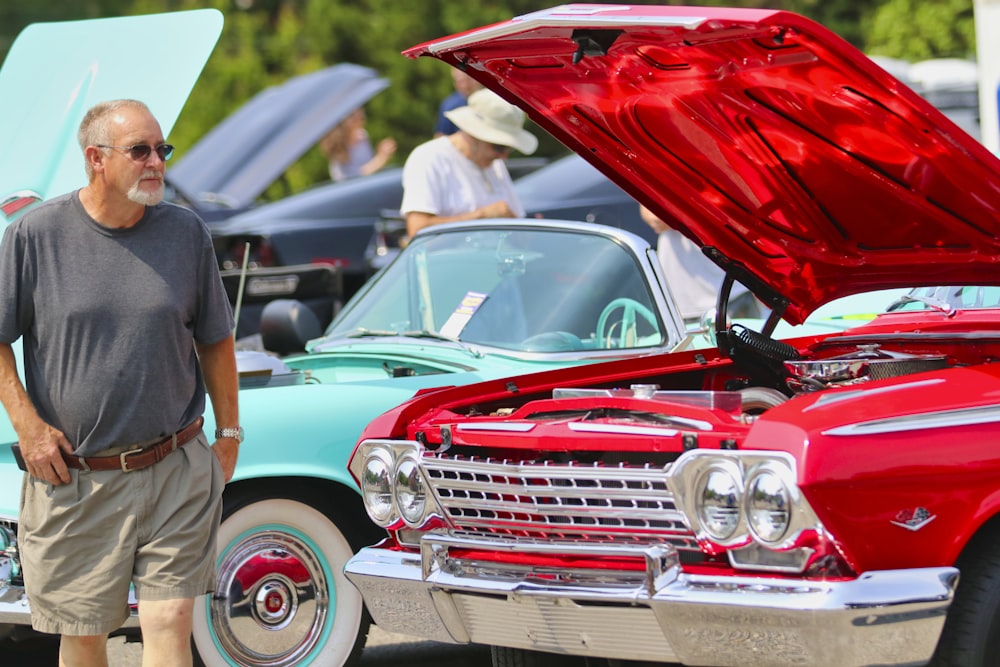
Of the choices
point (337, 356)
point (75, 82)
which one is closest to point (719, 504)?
point (337, 356)

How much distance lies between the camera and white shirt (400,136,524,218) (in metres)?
7.16

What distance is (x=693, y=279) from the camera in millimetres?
7367

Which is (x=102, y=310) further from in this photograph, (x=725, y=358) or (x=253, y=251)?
(x=253, y=251)

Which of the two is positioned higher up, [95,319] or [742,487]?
[95,319]

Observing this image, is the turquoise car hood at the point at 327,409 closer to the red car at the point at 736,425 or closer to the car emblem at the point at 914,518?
the red car at the point at 736,425

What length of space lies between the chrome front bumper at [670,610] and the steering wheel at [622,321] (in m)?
1.93

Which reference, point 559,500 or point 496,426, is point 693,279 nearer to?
point 496,426

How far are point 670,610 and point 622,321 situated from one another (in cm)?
239

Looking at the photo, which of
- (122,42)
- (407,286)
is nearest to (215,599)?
(407,286)

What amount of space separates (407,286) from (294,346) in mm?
667

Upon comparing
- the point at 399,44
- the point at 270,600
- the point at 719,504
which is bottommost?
the point at 399,44

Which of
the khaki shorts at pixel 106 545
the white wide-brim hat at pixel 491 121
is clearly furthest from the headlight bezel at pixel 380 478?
the white wide-brim hat at pixel 491 121

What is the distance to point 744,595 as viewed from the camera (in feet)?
10.7

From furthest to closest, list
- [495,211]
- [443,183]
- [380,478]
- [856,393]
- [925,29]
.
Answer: [925,29] → [443,183] → [495,211] → [380,478] → [856,393]
